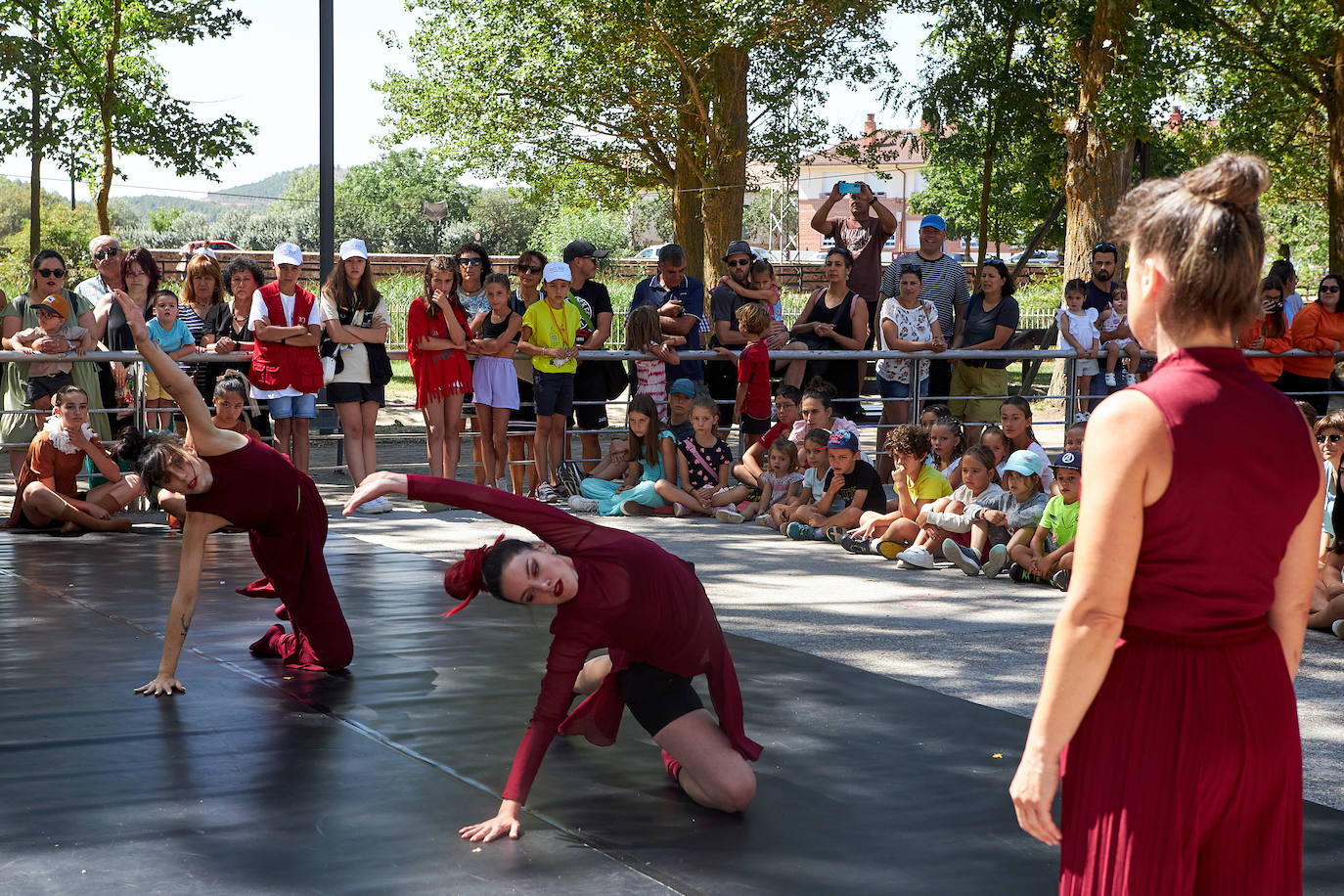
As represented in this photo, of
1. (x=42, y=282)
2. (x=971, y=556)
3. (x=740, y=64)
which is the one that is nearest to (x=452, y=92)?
(x=740, y=64)

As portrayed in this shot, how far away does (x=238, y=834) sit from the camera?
3.78 m

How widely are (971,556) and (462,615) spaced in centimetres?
282

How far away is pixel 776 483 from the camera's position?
366 inches

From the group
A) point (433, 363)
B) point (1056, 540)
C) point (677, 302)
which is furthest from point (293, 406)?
point (1056, 540)

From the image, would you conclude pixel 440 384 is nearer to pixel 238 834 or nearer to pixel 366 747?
pixel 366 747

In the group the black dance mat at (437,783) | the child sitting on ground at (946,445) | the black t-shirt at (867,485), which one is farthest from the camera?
the black t-shirt at (867,485)

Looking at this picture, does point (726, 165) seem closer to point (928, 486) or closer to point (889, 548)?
point (928, 486)

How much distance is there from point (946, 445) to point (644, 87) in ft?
42.2

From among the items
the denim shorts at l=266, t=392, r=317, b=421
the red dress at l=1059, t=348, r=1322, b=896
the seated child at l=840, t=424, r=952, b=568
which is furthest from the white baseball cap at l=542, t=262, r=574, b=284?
the red dress at l=1059, t=348, r=1322, b=896

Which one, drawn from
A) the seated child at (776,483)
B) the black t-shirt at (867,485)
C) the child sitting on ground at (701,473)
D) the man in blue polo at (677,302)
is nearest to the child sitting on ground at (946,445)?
the black t-shirt at (867,485)

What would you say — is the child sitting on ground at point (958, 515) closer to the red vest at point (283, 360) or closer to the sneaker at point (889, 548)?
the sneaker at point (889, 548)

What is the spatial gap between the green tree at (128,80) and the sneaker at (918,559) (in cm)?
1379

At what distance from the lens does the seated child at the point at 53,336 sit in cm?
931

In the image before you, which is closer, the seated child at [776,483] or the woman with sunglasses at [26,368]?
the seated child at [776,483]
